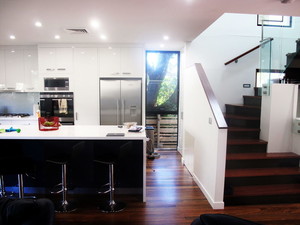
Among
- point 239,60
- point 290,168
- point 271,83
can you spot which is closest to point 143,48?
point 239,60

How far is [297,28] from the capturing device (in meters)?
3.91

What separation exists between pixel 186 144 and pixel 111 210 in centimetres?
216

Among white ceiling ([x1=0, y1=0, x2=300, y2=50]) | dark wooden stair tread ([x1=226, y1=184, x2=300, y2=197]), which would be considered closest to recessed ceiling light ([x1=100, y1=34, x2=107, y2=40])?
white ceiling ([x1=0, y1=0, x2=300, y2=50])

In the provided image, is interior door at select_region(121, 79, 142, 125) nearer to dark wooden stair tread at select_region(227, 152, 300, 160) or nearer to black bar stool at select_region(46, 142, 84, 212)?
black bar stool at select_region(46, 142, 84, 212)

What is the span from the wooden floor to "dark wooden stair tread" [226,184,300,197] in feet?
0.54

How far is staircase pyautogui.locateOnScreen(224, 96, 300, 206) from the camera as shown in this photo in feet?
9.63

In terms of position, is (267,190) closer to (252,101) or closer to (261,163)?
(261,163)

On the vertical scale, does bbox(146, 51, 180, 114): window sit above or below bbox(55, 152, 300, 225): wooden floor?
above

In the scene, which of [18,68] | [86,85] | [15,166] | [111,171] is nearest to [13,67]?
[18,68]

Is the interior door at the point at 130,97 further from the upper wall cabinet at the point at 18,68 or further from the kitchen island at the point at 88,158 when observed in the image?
the upper wall cabinet at the point at 18,68

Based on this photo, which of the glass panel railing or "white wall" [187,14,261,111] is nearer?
the glass panel railing

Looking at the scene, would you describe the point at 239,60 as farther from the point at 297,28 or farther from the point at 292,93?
the point at 292,93

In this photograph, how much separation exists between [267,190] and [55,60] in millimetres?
4813

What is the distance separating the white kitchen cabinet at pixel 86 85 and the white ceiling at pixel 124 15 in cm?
54
